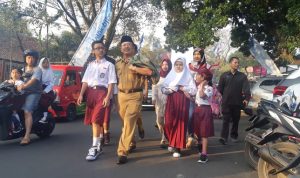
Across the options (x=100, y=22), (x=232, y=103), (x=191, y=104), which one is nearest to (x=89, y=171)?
(x=191, y=104)

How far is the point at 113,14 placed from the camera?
26266mm

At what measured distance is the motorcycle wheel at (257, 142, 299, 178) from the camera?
4.52 metres

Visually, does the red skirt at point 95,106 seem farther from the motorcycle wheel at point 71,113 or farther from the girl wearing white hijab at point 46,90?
the motorcycle wheel at point 71,113

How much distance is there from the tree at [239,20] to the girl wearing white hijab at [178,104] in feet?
28.3

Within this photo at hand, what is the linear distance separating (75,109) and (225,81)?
581 cm

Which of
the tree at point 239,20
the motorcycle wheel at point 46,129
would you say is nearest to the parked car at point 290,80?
the motorcycle wheel at point 46,129

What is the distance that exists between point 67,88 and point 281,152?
28.6 feet

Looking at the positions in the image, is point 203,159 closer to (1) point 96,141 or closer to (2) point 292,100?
(1) point 96,141

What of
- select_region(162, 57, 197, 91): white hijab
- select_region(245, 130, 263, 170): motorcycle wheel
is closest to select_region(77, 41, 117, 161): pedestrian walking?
select_region(162, 57, 197, 91): white hijab

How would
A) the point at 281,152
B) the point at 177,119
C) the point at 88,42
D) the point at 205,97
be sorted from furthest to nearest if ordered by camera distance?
the point at 88,42, the point at 177,119, the point at 205,97, the point at 281,152

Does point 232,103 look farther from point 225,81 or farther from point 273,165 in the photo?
point 273,165

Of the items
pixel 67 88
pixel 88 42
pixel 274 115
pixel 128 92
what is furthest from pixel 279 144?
pixel 88 42

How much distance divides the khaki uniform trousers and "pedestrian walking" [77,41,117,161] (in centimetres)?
31

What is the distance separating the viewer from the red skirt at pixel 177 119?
684cm
